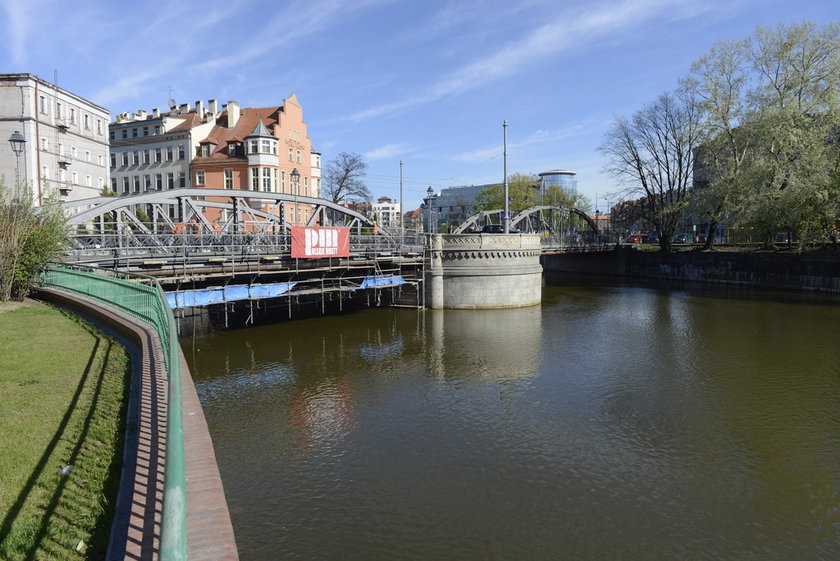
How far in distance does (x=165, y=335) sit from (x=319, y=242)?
1850cm

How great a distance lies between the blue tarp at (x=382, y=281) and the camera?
3275cm

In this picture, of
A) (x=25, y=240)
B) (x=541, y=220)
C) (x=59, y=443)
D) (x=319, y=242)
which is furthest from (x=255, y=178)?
(x=59, y=443)

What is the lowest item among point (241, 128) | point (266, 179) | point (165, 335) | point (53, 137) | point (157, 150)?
point (165, 335)

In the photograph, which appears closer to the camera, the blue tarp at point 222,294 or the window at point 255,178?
the blue tarp at point 222,294

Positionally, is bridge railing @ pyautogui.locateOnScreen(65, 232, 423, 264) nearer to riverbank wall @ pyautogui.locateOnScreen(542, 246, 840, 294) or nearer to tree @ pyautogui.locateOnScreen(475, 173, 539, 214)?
riverbank wall @ pyautogui.locateOnScreen(542, 246, 840, 294)

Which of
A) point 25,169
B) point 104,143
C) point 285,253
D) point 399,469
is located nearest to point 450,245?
point 285,253

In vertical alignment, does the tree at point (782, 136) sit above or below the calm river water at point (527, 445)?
above

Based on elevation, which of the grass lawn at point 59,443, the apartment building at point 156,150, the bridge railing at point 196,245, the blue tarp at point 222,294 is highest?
the apartment building at point 156,150

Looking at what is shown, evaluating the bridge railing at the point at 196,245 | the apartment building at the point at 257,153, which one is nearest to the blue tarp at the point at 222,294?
the bridge railing at the point at 196,245

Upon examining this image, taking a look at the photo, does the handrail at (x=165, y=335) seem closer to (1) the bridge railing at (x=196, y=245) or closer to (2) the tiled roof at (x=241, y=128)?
(1) the bridge railing at (x=196, y=245)

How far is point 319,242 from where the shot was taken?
2888 cm

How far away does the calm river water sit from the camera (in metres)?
9.16

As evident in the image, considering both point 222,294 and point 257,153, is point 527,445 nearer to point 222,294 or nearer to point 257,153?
point 222,294

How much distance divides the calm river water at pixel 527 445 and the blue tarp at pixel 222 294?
6.28 feet
